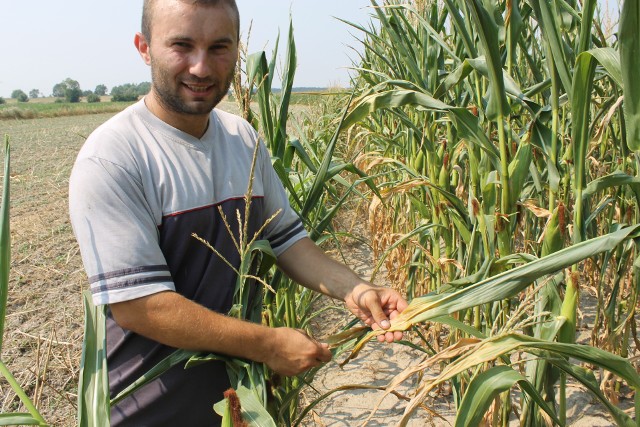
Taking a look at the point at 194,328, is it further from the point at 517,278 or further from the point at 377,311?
the point at 517,278

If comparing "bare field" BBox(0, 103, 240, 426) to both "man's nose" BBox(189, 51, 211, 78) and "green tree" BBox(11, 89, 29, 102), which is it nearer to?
"man's nose" BBox(189, 51, 211, 78)

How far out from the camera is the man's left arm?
1.17m

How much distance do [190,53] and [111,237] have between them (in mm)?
407

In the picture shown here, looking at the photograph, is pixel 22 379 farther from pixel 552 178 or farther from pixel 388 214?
pixel 552 178

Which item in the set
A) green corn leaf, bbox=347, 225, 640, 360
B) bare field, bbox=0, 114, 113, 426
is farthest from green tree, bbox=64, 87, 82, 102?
green corn leaf, bbox=347, 225, 640, 360

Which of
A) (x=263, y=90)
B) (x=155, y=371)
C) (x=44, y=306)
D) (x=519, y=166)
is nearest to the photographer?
(x=155, y=371)

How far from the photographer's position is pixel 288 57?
1461mm

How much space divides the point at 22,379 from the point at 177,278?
1462 mm

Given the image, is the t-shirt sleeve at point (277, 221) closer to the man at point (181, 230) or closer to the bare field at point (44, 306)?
the man at point (181, 230)

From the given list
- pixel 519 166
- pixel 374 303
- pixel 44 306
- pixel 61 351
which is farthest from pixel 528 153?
pixel 44 306

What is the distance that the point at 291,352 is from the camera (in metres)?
1.04

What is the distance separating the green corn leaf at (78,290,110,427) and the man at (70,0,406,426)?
0.12 metres

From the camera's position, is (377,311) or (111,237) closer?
(111,237)

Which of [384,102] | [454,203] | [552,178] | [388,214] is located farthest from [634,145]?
[388,214]
